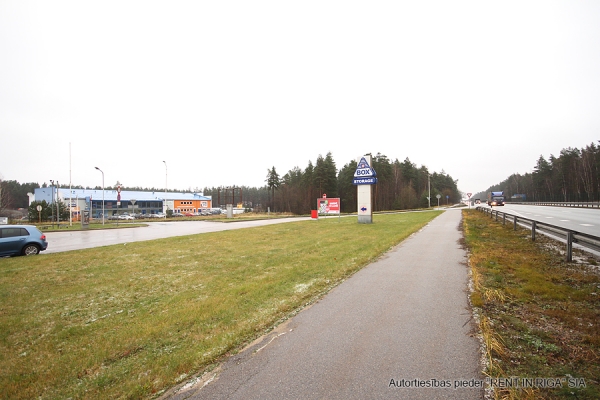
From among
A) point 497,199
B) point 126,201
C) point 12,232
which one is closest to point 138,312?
point 12,232

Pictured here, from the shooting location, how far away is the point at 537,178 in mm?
86125

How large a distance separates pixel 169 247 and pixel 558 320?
13.9 m

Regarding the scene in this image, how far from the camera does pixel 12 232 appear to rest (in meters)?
13.4

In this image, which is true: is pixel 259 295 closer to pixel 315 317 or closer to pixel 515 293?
pixel 315 317

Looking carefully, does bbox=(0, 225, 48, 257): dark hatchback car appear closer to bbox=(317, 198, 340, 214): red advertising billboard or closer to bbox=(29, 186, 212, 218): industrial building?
bbox=(317, 198, 340, 214): red advertising billboard

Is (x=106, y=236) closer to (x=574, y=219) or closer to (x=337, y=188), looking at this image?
(x=574, y=219)

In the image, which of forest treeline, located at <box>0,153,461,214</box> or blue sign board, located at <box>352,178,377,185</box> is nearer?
blue sign board, located at <box>352,178,377,185</box>

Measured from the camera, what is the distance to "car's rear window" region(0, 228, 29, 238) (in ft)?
43.0

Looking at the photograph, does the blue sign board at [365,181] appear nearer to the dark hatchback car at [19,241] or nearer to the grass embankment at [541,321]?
the grass embankment at [541,321]

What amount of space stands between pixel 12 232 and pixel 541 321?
19.3 meters

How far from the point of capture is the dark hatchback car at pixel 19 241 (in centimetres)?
1299

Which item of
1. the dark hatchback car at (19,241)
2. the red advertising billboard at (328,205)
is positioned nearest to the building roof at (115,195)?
the red advertising billboard at (328,205)

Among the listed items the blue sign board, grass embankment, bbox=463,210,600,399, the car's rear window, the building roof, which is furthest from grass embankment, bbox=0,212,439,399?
the building roof

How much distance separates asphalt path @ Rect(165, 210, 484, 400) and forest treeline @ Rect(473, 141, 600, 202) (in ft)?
237
